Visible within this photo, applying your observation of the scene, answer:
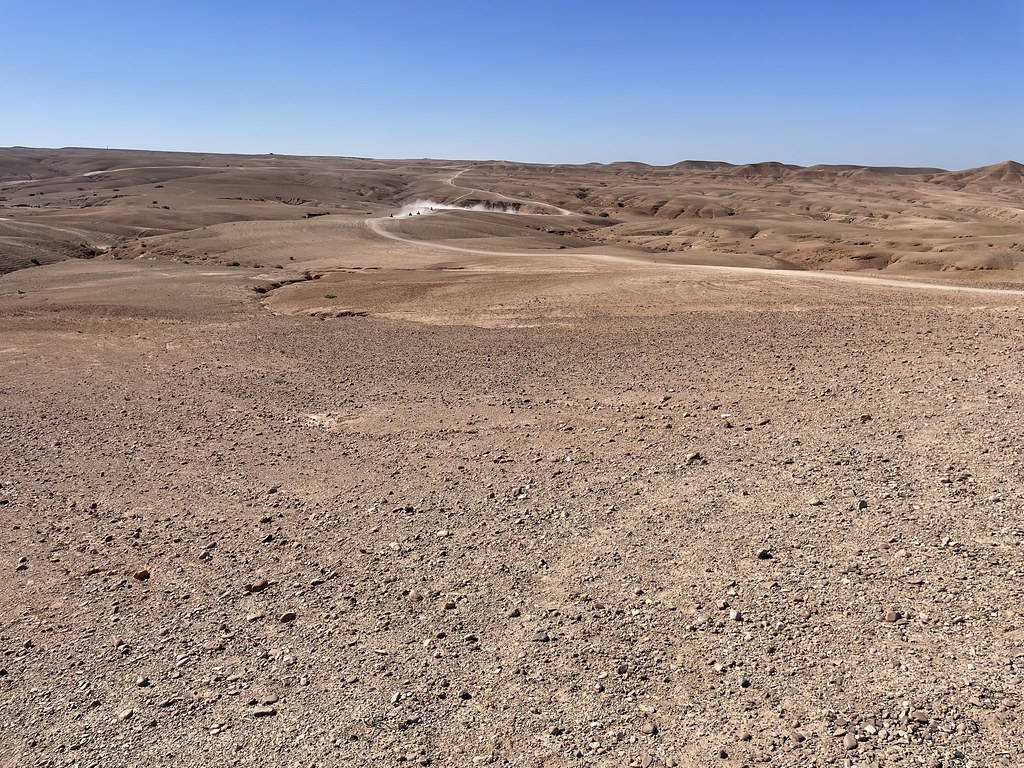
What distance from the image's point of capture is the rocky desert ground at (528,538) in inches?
211

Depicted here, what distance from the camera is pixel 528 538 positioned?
27.0ft

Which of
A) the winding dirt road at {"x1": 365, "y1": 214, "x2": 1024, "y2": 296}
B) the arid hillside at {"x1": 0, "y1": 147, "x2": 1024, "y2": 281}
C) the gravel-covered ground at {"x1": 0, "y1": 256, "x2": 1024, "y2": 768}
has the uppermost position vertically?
the arid hillside at {"x1": 0, "y1": 147, "x2": 1024, "y2": 281}

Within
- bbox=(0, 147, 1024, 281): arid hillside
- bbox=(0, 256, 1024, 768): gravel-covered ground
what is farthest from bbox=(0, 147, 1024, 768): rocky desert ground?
bbox=(0, 147, 1024, 281): arid hillside

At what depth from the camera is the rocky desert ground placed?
17.6ft

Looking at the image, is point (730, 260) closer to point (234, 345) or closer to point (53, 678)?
point (234, 345)

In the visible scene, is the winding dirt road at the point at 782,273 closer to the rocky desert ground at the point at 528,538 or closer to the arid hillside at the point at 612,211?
the rocky desert ground at the point at 528,538

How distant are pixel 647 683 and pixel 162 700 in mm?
3683

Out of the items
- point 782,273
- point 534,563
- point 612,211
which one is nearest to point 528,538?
point 534,563

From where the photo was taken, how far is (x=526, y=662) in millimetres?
6082

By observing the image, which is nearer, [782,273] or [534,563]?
[534,563]

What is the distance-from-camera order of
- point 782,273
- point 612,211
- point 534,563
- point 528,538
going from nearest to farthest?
point 534,563 < point 528,538 < point 782,273 < point 612,211

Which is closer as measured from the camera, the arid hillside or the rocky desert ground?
the rocky desert ground

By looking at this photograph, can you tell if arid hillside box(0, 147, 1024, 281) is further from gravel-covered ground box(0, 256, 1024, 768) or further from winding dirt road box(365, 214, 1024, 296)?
gravel-covered ground box(0, 256, 1024, 768)

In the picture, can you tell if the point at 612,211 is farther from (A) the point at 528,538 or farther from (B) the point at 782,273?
(A) the point at 528,538
